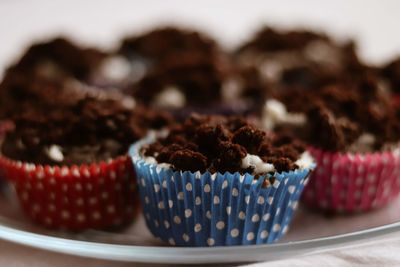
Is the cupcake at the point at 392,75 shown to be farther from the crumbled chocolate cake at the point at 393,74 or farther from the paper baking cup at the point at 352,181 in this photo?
the paper baking cup at the point at 352,181

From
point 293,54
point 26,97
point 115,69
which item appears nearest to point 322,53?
point 293,54

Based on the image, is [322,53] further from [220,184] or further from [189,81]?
[220,184]

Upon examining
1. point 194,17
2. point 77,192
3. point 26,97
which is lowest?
point 77,192

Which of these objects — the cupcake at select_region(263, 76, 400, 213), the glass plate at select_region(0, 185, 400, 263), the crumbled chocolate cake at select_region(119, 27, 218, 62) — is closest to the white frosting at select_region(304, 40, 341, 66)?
the crumbled chocolate cake at select_region(119, 27, 218, 62)

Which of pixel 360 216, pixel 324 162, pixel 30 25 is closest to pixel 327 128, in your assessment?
pixel 324 162

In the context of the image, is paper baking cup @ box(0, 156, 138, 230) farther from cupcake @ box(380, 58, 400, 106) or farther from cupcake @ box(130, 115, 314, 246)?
cupcake @ box(380, 58, 400, 106)

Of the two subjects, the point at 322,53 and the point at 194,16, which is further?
the point at 194,16
